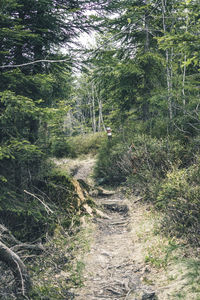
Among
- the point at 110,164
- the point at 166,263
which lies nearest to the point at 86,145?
the point at 110,164

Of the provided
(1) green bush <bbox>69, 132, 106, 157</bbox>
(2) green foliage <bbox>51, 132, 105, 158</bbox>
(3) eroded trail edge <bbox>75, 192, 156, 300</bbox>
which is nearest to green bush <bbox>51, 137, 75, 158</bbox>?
(2) green foliage <bbox>51, 132, 105, 158</bbox>

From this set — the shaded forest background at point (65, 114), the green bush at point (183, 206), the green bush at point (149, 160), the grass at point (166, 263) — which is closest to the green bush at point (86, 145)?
the shaded forest background at point (65, 114)

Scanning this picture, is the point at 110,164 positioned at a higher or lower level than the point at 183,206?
lower

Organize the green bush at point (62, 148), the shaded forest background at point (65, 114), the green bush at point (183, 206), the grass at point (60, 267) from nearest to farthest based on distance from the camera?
the grass at point (60, 267) < the green bush at point (183, 206) < the shaded forest background at point (65, 114) < the green bush at point (62, 148)

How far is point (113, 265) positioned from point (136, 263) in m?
0.48

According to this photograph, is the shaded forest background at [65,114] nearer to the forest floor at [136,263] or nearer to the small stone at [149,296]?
the forest floor at [136,263]

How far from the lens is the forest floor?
10.6 ft

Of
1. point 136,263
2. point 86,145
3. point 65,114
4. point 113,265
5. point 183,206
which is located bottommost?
point 113,265

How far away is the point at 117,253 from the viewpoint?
4809mm

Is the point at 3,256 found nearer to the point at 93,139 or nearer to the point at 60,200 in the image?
the point at 60,200

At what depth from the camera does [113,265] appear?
4.35 meters

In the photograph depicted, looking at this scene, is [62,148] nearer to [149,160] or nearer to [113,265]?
[149,160]

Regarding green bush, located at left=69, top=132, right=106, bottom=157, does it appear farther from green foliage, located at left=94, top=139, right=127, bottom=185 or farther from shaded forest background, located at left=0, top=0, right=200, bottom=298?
shaded forest background, located at left=0, top=0, right=200, bottom=298

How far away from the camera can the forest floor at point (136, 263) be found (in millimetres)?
3217
